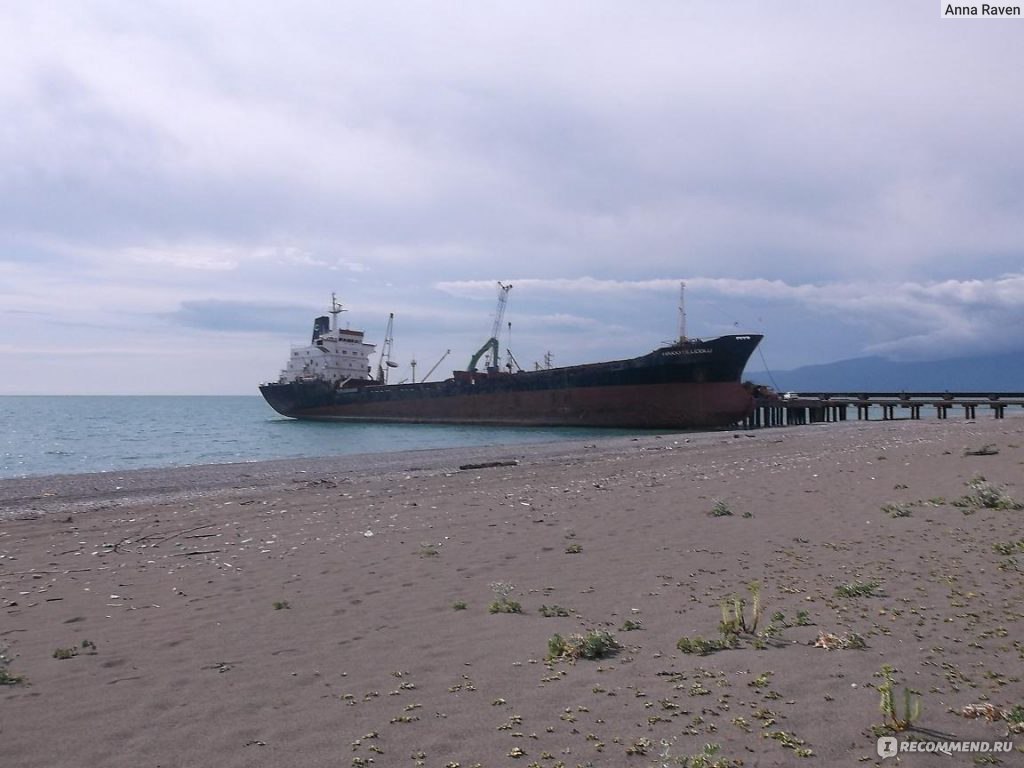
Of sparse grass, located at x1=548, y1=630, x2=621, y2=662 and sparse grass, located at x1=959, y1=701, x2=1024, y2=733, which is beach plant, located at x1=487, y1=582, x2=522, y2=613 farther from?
sparse grass, located at x1=959, y1=701, x2=1024, y2=733

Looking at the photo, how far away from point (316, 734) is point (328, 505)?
9.55 m

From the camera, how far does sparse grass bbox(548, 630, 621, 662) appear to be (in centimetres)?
477

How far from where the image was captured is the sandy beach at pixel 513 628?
3682mm

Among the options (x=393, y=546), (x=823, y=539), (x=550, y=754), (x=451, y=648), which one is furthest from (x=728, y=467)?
(x=550, y=754)

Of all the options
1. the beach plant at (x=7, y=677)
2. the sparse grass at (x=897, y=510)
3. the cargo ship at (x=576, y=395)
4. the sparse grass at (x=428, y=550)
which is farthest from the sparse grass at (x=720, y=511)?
the cargo ship at (x=576, y=395)

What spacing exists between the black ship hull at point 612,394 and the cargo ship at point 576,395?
0.06 m

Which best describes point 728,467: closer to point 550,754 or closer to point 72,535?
point 72,535

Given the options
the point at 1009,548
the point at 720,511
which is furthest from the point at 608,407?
the point at 1009,548

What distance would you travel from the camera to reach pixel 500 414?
182 feet

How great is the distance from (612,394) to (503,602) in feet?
142

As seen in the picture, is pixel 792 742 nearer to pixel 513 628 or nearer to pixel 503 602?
pixel 513 628

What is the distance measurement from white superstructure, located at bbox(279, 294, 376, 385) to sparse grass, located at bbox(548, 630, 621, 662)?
65.7 metres

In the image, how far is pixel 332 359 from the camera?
71.2m

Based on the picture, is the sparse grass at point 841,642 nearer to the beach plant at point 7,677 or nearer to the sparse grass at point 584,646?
the sparse grass at point 584,646
